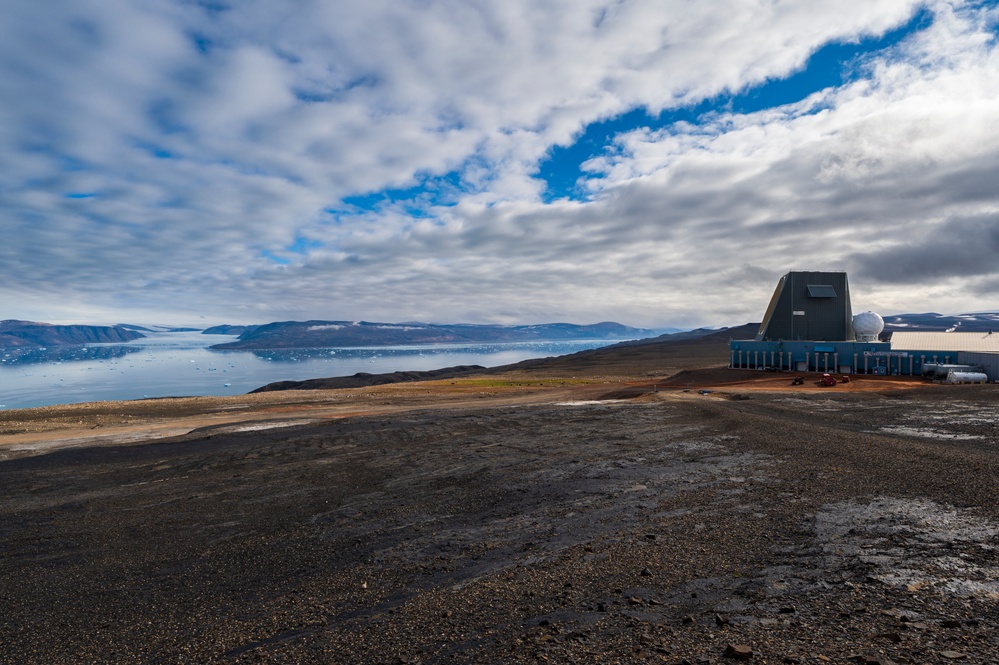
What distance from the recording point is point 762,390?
32.6 metres

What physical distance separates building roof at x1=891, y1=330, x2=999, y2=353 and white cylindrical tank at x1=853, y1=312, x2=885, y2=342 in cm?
273

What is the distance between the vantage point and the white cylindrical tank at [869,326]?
143 feet

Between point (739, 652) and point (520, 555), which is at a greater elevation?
point (739, 652)

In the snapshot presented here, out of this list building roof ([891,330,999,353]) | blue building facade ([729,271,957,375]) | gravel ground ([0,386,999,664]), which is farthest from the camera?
blue building facade ([729,271,957,375])

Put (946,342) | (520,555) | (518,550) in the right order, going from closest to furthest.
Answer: (520,555), (518,550), (946,342)

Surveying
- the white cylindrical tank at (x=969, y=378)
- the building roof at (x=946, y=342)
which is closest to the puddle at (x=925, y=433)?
the white cylindrical tank at (x=969, y=378)

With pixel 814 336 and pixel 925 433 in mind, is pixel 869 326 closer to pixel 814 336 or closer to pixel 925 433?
pixel 814 336

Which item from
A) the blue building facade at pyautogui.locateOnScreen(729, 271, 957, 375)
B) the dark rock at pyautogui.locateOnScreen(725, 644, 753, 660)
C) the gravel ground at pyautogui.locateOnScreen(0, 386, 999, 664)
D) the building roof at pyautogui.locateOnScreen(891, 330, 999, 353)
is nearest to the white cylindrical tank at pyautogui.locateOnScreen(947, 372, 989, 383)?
the building roof at pyautogui.locateOnScreen(891, 330, 999, 353)

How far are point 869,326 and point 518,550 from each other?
46899 mm

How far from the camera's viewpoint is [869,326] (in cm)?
4372

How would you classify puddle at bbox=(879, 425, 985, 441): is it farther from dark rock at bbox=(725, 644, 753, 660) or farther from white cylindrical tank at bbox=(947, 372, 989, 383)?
white cylindrical tank at bbox=(947, 372, 989, 383)

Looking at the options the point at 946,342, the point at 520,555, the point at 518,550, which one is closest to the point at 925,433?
the point at 518,550

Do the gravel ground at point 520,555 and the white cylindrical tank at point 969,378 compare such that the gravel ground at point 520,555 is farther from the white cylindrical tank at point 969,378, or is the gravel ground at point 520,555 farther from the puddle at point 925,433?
the white cylindrical tank at point 969,378

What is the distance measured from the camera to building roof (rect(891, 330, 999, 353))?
35.8 m
